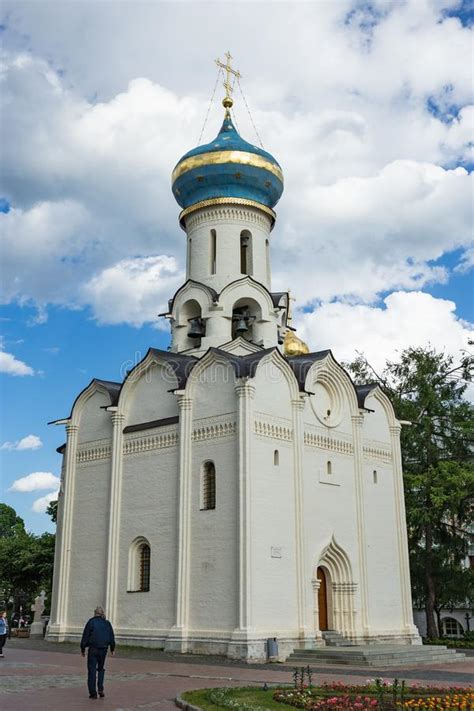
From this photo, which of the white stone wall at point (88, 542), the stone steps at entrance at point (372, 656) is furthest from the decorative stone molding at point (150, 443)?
the stone steps at entrance at point (372, 656)

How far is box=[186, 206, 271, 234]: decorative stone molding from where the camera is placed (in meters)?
21.5

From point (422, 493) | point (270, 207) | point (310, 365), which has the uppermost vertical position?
point (270, 207)

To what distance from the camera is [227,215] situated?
2155 centimetres

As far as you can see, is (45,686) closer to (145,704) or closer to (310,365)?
(145,704)

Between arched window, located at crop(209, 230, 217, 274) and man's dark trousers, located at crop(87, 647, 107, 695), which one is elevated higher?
arched window, located at crop(209, 230, 217, 274)

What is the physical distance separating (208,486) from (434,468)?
840 centimetres

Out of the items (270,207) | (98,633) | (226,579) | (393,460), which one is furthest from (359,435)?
(98,633)

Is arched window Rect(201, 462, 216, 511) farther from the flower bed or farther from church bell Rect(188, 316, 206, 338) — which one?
the flower bed

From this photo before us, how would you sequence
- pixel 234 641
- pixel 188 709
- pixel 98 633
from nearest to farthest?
1. pixel 188 709
2. pixel 98 633
3. pixel 234 641

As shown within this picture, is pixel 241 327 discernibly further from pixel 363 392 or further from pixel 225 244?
pixel 363 392

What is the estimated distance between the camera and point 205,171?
2136 cm

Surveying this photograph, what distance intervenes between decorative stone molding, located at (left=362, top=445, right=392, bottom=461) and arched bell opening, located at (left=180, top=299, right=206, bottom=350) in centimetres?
536

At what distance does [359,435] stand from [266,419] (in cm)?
360

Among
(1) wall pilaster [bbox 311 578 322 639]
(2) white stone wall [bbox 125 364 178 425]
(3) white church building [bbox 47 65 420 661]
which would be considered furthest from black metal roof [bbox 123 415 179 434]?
(1) wall pilaster [bbox 311 578 322 639]
